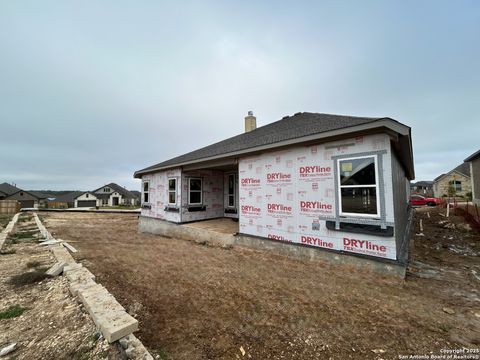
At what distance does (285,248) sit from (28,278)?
6.27 m

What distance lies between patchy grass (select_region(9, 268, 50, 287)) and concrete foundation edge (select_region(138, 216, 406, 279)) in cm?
477

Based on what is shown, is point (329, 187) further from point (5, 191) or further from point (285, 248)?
point (5, 191)

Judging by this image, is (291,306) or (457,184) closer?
(291,306)

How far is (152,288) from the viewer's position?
392 cm

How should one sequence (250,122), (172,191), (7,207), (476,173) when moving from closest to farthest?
(172,191)
(250,122)
(476,173)
(7,207)

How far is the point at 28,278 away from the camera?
4336mm

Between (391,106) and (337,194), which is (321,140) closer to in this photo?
(337,194)

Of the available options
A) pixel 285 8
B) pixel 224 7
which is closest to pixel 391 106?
pixel 285 8

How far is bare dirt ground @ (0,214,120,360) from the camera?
218 centimetres

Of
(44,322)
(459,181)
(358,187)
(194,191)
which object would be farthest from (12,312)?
(459,181)

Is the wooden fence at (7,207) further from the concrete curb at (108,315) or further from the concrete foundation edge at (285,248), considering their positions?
the concrete curb at (108,315)

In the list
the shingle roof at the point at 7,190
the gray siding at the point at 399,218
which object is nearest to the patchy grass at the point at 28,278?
the gray siding at the point at 399,218

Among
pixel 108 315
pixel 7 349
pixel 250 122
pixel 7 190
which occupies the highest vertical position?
pixel 250 122

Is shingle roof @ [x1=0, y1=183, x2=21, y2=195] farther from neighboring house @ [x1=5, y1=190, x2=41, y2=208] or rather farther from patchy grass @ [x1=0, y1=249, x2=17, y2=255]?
patchy grass @ [x1=0, y1=249, x2=17, y2=255]
